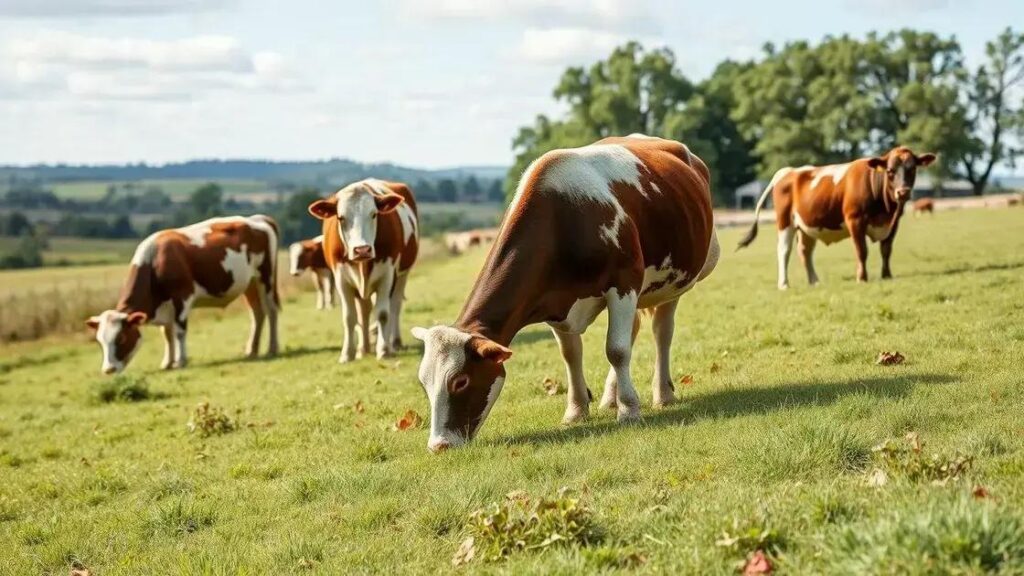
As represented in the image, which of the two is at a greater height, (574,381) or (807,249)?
(807,249)

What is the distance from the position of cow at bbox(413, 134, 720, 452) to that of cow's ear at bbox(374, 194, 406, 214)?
6980 millimetres

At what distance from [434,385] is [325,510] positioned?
138cm

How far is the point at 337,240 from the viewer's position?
681 inches

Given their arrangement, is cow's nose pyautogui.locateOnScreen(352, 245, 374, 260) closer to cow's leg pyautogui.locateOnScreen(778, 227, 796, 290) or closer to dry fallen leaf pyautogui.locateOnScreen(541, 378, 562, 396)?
dry fallen leaf pyautogui.locateOnScreen(541, 378, 562, 396)

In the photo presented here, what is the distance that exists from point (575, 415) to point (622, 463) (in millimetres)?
2143

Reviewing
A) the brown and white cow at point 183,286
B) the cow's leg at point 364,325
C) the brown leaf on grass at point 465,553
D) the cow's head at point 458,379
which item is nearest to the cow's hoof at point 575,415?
the cow's head at point 458,379

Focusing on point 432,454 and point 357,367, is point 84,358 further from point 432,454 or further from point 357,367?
point 432,454

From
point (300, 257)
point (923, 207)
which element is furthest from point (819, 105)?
point (300, 257)

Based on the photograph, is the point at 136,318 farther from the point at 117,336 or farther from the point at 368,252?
the point at 368,252

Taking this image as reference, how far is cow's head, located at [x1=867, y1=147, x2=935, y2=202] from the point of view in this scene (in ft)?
67.3

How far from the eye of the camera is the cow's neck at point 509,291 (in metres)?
8.60

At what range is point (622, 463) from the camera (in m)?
7.50

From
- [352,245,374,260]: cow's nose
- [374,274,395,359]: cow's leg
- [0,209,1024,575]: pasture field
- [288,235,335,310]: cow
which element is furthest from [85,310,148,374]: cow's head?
[288,235,335,310]: cow

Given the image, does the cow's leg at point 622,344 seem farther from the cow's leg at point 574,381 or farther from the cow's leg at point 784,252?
the cow's leg at point 784,252
